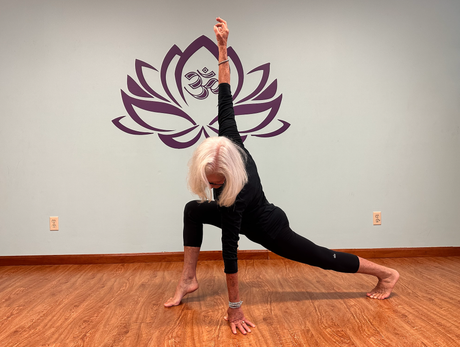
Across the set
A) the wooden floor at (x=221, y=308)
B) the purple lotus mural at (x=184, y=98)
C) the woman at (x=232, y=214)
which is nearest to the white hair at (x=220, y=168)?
the woman at (x=232, y=214)

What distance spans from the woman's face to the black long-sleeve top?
5 cm

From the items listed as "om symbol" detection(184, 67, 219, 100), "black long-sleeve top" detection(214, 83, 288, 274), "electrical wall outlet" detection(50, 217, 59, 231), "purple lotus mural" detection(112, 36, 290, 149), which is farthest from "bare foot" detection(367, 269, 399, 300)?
"electrical wall outlet" detection(50, 217, 59, 231)

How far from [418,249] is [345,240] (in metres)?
0.62

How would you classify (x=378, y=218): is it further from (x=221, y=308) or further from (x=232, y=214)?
(x=232, y=214)

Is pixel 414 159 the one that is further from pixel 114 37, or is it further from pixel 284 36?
pixel 114 37

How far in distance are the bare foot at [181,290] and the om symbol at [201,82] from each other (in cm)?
157

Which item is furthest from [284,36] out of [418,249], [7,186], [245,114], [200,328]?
[7,186]

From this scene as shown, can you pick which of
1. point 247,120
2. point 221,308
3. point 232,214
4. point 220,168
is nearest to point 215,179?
point 220,168

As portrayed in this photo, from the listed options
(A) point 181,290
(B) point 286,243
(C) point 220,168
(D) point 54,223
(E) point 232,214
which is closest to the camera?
(C) point 220,168

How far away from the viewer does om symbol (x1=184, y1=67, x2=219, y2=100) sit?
120 inches

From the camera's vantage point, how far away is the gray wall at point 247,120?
9.89ft

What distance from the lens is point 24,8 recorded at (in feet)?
9.77

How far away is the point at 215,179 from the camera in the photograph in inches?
62.7

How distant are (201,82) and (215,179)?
1658mm
